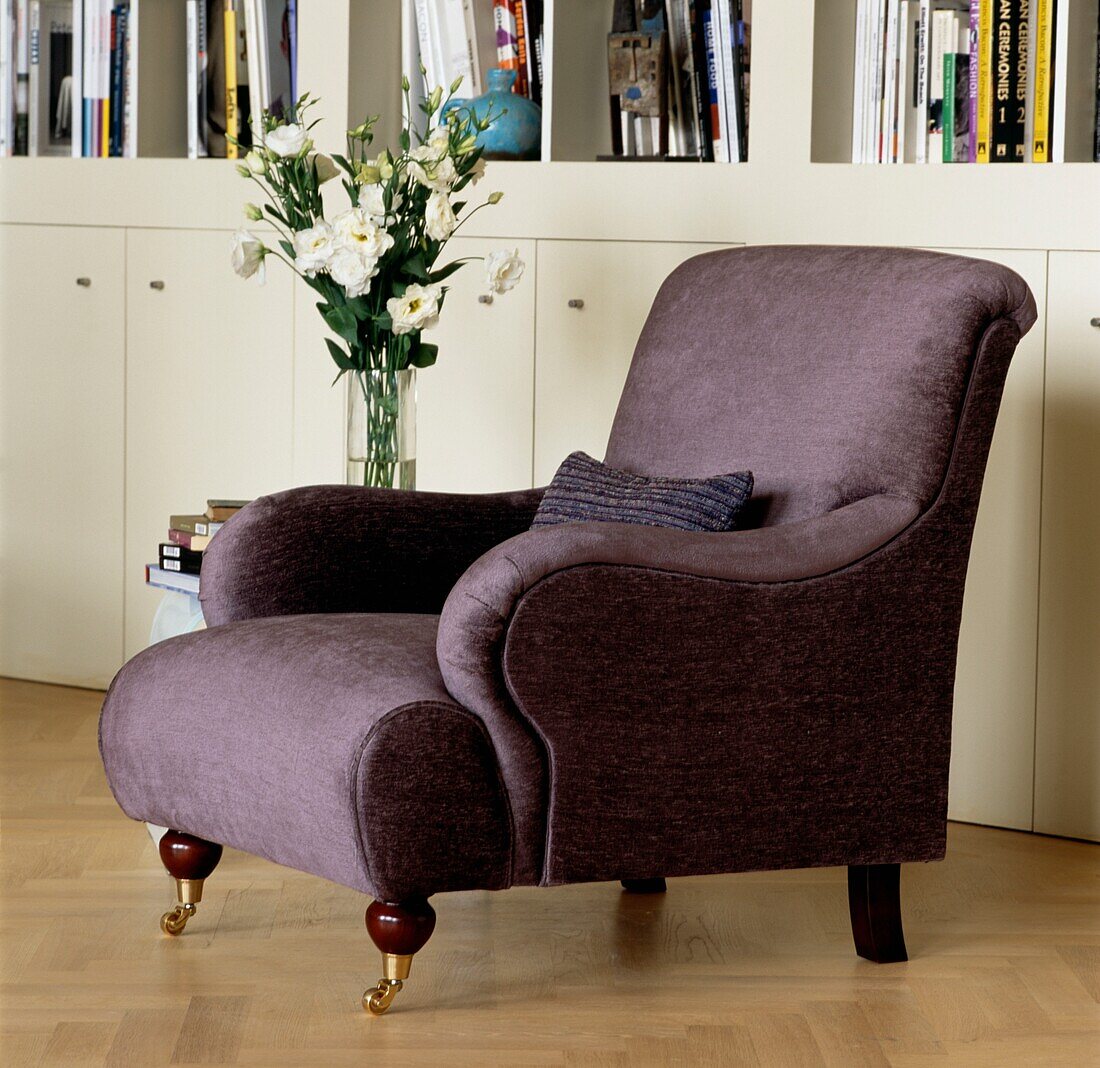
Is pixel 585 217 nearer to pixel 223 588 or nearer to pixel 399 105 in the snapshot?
pixel 399 105

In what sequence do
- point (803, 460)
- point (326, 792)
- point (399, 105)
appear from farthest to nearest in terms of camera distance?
point (399, 105) < point (803, 460) < point (326, 792)

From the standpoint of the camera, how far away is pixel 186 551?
297 centimetres

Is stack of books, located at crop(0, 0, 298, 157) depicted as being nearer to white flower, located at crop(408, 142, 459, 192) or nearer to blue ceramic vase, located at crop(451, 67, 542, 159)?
blue ceramic vase, located at crop(451, 67, 542, 159)

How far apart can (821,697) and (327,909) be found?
0.84m

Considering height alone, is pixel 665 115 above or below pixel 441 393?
above

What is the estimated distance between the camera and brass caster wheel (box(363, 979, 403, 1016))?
85.8 inches

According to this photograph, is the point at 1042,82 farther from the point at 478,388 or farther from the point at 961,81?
the point at 478,388

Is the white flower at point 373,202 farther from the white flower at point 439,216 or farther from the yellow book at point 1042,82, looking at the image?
the yellow book at point 1042,82

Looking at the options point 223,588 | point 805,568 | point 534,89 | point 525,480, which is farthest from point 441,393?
point 805,568

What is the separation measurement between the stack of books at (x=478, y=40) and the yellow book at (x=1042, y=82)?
3.27 feet

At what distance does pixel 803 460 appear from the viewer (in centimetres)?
244

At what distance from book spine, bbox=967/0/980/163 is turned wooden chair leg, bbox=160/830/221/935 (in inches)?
70.4

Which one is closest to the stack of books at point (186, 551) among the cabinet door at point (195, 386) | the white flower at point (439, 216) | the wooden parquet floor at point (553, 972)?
the wooden parquet floor at point (553, 972)

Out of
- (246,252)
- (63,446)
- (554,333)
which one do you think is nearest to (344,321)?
(246,252)
